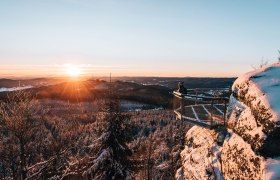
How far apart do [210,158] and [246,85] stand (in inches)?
131

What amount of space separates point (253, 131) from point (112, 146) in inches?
446

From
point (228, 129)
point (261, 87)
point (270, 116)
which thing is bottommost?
point (228, 129)

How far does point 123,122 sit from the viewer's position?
18547mm

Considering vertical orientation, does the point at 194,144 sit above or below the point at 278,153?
below

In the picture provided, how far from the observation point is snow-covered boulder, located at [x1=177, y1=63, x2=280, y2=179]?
7.41 meters

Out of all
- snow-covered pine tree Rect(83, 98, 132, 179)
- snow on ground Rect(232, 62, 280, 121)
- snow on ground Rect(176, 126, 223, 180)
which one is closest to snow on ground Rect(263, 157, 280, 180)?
snow on ground Rect(232, 62, 280, 121)

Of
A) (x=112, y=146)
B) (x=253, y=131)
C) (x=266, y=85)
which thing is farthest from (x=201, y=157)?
(x=112, y=146)

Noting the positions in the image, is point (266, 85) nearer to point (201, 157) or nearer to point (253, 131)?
point (253, 131)

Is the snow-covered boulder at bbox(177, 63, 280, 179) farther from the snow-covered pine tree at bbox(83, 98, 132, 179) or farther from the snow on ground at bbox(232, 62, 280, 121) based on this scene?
the snow-covered pine tree at bbox(83, 98, 132, 179)

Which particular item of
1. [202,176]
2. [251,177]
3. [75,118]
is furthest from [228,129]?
[75,118]

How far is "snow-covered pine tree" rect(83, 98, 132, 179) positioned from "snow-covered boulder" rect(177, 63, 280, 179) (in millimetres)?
7492

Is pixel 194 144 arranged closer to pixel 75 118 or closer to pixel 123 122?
pixel 123 122

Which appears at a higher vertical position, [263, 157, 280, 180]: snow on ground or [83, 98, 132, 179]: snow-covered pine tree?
[263, 157, 280, 180]: snow on ground

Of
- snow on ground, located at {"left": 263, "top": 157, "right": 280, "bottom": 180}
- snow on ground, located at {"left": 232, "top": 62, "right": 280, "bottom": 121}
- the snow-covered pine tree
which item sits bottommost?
the snow-covered pine tree
